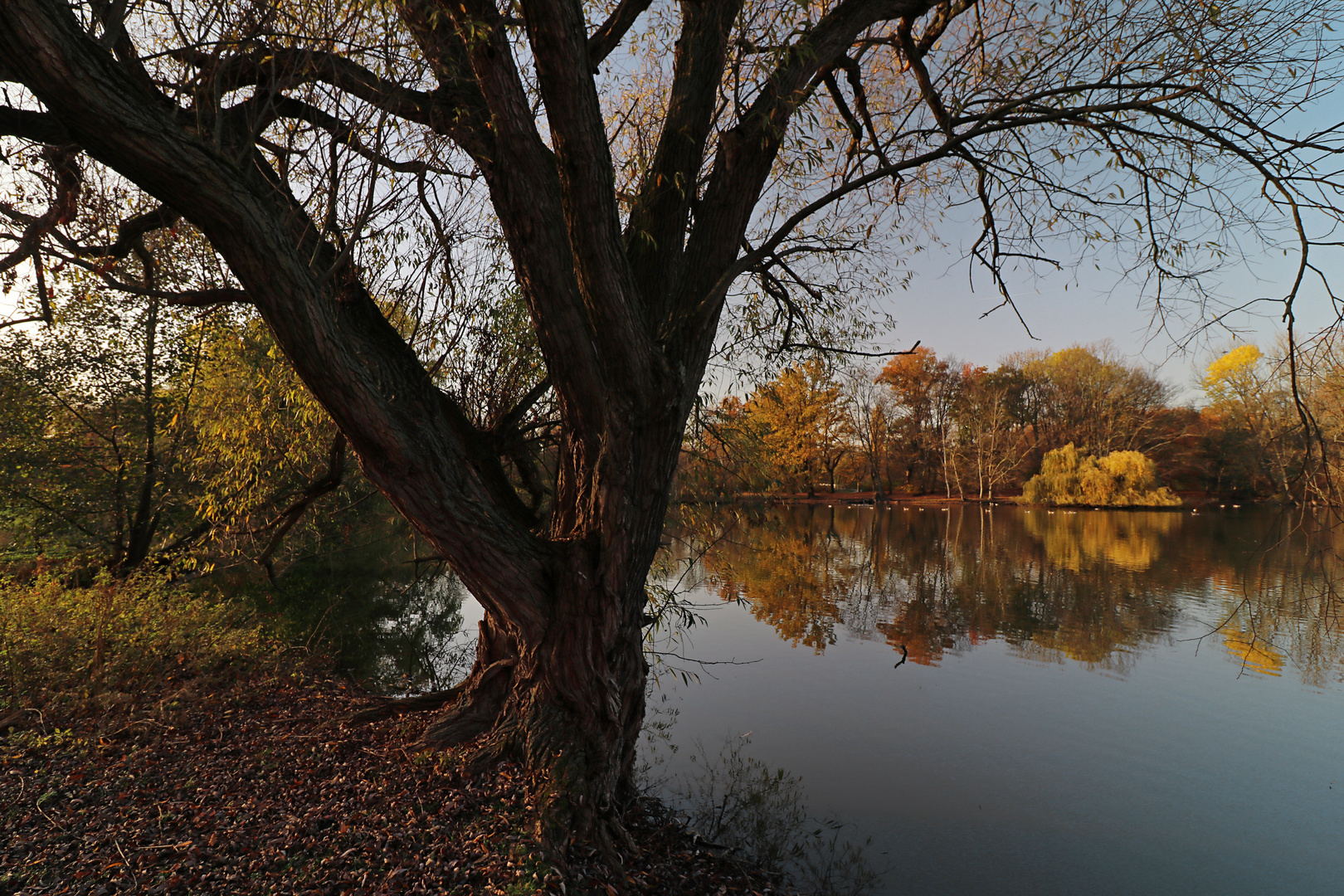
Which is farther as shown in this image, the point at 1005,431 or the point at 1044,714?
the point at 1005,431

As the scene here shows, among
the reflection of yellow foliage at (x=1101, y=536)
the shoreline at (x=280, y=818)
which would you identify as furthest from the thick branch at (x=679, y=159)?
the reflection of yellow foliage at (x=1101, y=536)

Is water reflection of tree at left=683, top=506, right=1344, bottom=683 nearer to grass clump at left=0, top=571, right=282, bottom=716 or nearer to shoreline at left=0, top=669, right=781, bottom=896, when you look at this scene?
shoreline at left=0, top=669, right=781, bottom=896

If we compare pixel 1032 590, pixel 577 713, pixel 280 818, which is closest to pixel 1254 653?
pixel 1032 590

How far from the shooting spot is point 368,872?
120 inches

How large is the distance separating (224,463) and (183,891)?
246 inches

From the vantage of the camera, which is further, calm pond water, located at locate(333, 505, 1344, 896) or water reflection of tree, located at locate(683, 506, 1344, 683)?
water reflection of tree, located at locate(683, 506, 1344, 683)

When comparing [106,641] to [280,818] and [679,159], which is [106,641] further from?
[679,159]

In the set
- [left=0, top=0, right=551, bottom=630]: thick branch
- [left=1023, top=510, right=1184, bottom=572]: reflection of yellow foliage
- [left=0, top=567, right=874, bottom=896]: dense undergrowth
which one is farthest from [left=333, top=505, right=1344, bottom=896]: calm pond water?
[left=0, top=0, right=551, bottom=630]: thick branch

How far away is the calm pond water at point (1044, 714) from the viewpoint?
14.5 ft

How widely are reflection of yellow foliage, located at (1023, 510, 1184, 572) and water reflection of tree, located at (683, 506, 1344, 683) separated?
10 centimetres

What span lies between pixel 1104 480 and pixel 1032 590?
21.8m

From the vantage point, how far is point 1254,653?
880cm

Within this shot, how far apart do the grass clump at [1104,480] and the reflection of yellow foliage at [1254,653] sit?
2343 cm

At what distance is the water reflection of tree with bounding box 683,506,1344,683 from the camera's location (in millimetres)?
8719
